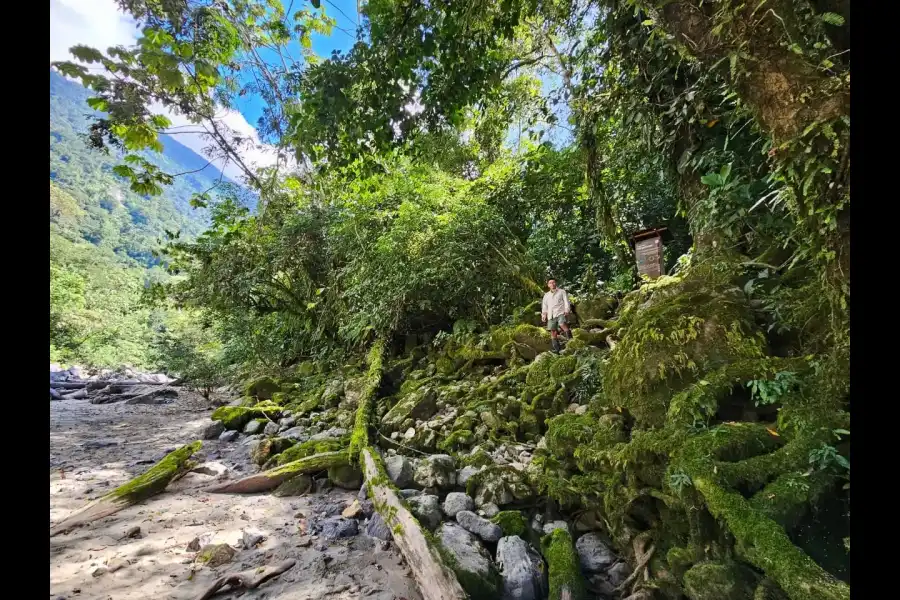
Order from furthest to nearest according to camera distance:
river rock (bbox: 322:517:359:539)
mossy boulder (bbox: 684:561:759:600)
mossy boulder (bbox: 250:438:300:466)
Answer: mossy boulder (bbox: 250:438:300:466), river rock (bbox: 322:517:359:539), mossy boulder (bbox: 684:561:759:600)

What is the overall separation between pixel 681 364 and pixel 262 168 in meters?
9.10

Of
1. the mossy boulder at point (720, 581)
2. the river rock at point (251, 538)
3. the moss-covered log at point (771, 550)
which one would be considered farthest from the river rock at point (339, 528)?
the moss-covered log at point (771, 550)

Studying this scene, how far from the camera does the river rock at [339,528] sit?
3.50 metres

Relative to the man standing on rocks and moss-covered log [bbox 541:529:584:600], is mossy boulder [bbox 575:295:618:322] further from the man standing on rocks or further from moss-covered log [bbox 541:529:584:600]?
moss-covered log [bbox 541:529:584:600]

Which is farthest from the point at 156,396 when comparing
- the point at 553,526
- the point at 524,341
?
the point at 553,526

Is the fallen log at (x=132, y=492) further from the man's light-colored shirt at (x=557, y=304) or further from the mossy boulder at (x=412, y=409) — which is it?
the man's light-colored shirt at (x=557, y=304)

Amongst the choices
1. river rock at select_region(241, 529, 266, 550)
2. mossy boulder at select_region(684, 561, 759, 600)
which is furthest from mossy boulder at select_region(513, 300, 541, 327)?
river rock at select_region(241, 529, 266, 550)

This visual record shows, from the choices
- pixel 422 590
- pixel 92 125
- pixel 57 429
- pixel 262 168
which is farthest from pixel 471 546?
pixel 262 168

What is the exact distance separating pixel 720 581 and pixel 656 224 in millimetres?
6380

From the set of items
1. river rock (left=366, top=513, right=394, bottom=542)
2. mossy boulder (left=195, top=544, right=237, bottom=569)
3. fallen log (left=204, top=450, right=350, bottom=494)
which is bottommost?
river rock (left=366, top=513, right=394, bottom=542)

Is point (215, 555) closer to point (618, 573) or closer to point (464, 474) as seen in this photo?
point (464, 474)

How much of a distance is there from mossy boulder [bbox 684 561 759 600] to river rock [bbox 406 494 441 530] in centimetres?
199

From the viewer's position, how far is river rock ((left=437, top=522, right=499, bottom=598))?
2635mm
